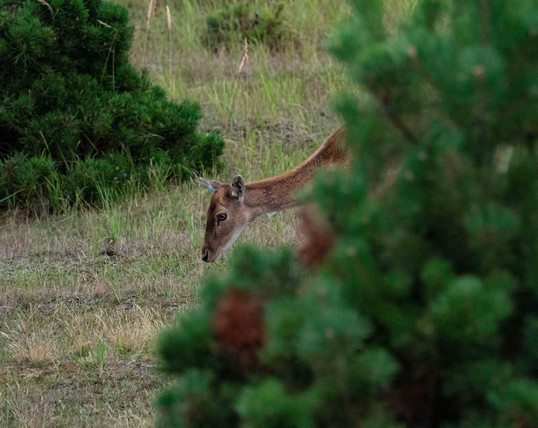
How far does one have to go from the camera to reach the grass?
15.5 feet

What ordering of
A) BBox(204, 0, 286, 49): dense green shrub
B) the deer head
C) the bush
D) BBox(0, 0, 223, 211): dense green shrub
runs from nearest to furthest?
the bush < the deer head < BBox(0, 0, 223, 211): dense green shrub < BBox(204, 0, 286, 49): dense green shrub

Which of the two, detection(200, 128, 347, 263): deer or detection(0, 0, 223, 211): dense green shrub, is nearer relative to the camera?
detection(200, 128, 347, 263): deer

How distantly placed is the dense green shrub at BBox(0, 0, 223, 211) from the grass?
1.09 feet

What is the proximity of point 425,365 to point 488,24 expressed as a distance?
837mm

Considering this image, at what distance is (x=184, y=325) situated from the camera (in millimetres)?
2299

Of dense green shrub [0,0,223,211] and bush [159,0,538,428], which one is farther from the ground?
bush [159,0,538,428]

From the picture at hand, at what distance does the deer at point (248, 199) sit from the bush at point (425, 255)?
15.7 feet

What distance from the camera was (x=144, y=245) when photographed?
7543 mm

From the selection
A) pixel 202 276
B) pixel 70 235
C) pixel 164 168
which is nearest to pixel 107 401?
pixel 202 276

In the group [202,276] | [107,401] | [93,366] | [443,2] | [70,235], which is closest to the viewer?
[443,2]

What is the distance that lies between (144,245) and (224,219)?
955mm

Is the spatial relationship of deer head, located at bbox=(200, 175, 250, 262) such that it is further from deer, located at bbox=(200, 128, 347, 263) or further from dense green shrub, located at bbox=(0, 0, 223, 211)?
dense green shrub, located at bbox=(0, 0, 223, 211)

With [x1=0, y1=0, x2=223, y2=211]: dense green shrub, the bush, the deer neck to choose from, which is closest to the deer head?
the deer neck

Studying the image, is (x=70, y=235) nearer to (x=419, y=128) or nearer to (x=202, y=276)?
(x=202, y=276)
